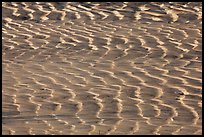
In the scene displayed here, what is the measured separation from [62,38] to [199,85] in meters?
2.83

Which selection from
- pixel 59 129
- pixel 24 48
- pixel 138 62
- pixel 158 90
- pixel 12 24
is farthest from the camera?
pixel 12 24

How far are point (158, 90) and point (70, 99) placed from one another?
84 centimetres

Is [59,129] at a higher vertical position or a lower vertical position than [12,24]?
higher

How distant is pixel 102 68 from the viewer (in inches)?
338

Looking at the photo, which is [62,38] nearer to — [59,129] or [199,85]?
[199,85]

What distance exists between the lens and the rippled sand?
6652mm

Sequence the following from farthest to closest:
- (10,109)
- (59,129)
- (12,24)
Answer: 1. (12,24)
2. (10,109)
3. (59,129)

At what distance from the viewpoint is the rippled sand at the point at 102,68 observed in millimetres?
6652

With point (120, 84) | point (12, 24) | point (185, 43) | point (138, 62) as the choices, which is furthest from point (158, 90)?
point (12, 24)

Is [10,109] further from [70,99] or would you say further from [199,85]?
[199,85]

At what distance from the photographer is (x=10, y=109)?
23.0 feet

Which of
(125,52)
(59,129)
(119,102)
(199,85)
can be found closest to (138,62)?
(125,52)

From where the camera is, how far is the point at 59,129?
6.39 meters

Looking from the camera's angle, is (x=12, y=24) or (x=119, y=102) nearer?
(x=119, y=102)
